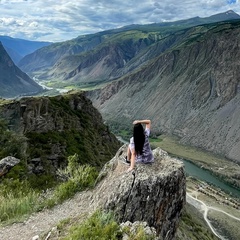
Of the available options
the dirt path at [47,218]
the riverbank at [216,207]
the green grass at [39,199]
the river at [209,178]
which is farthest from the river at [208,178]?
the dirt path at [47,218]

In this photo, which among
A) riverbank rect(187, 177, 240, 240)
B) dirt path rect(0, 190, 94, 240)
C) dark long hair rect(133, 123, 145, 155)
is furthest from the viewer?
riverbank rect(187, 177, 240, 240)

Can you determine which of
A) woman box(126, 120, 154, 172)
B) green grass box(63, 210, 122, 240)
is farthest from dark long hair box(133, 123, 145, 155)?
green grass box(63, 210, 122, 240)

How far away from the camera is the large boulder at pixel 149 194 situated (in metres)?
14.3

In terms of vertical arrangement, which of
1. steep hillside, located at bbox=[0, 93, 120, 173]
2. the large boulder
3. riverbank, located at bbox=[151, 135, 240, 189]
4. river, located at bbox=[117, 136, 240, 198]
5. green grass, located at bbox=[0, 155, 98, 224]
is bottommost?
riverbank, located at bbox=[151, 135, 240, 189]

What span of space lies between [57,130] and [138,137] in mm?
50608

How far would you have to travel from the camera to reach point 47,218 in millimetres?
15969

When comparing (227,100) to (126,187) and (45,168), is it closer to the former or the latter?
(45,168)

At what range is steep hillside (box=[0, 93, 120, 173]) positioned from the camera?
181ft

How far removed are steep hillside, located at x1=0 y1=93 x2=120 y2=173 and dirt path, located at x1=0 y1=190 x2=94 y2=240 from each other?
3191 centimetres

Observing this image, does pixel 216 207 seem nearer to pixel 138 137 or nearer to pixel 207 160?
pixel 207 160

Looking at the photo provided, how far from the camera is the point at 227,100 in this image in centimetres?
19000

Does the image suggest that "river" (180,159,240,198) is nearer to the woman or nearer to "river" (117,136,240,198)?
"river" (117,136,240,198)

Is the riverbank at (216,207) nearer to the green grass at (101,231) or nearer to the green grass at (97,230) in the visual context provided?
the green grass at (101,231)

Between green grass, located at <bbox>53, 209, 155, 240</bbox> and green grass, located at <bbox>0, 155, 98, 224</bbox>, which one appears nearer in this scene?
green grass, located at <bbox>53, 209, 155, 240</bbox>
